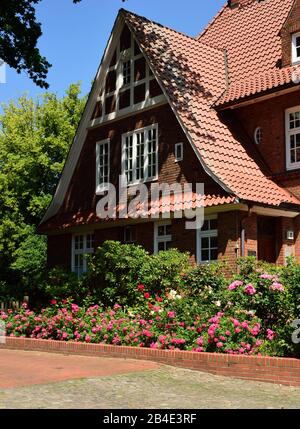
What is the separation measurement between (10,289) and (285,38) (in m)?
16.7

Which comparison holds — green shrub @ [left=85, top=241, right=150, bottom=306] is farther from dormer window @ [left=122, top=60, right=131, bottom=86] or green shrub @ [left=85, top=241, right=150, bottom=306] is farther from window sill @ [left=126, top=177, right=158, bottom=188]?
dormer window @ [left=122, top=60, right=131, bottom=86]

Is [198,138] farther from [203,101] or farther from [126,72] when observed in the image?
[126,72]

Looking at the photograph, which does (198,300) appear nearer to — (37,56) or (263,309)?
(263,309)

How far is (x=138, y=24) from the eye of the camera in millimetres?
22500

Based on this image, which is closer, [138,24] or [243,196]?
[243,196]

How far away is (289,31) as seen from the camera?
67.3ft

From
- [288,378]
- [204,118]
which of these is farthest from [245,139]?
[288,378]

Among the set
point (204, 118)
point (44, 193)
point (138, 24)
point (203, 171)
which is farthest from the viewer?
point (44, 193)

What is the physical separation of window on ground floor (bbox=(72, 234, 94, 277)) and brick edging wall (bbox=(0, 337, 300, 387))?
32.9 ft

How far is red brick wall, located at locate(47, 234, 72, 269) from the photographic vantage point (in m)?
24.4

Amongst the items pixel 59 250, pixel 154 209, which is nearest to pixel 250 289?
pixel 154 209

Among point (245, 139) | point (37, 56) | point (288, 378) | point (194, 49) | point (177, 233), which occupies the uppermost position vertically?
point (194, 49)

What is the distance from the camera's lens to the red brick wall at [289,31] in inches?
800

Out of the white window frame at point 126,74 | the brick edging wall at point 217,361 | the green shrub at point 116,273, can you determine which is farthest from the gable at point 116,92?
the brick edging wall at point 217,361
